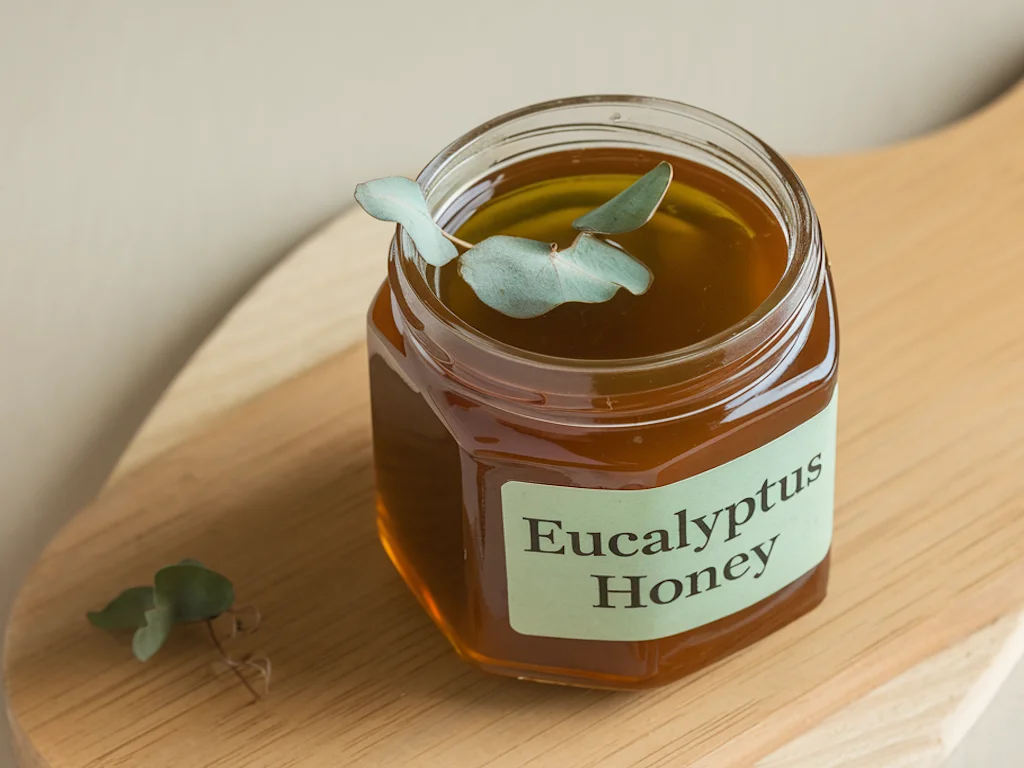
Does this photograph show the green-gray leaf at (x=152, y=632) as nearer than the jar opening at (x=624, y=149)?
No

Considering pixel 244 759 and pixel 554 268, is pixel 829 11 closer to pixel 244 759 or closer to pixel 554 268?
pixel 554 268

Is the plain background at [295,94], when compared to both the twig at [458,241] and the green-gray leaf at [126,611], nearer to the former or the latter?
the green-gray leaf at [126,611]

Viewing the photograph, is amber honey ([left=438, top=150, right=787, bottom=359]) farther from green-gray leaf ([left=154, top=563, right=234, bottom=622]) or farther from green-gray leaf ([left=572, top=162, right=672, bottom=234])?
green-gray leaf ([left=154, top=563, right=234, bottom=622])

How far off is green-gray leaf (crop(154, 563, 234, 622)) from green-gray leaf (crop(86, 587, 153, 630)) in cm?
2

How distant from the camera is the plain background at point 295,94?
5.12 ft

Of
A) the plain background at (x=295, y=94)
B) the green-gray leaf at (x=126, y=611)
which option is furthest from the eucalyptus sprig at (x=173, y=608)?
the plain background at (x=295, y=94)

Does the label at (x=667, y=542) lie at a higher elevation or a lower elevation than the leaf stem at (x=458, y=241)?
lower

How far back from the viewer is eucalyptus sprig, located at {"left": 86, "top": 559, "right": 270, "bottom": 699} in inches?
40.5

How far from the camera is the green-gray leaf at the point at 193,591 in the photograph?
1.03 meters

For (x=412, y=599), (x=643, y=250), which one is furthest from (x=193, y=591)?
(x=643, y=250)

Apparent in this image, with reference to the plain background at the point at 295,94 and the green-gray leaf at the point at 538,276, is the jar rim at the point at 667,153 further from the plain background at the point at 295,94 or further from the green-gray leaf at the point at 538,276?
the plain background at the point at 295,94

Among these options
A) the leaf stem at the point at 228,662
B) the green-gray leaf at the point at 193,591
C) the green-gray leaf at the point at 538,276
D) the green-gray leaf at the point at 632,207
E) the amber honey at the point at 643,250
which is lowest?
the leaf stem at the point at 228,662

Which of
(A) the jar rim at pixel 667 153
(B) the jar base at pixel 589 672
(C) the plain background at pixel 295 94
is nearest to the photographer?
(A) the jar rim at pixel 667 153

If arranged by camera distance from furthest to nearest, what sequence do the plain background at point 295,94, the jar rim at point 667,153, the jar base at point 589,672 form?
1. the plain background at point 295,94
2. the jar base at point 589,672
3. the jar rim at point 667,153
